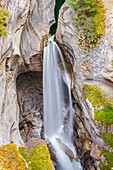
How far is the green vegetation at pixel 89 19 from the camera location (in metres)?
11.6

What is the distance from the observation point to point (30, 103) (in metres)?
15.3

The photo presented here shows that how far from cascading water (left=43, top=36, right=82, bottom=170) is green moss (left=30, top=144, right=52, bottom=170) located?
566 centimetres

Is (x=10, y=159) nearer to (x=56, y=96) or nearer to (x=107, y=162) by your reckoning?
(x=107, y=162)

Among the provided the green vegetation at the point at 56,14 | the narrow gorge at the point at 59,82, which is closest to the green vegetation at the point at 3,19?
the narrow gorge at the point at 59,82

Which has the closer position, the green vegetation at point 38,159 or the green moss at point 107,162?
the green vegetation at point 38,159

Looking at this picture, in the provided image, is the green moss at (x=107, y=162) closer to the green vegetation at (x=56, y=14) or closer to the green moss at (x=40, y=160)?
the green moss at (x=40, y=160)

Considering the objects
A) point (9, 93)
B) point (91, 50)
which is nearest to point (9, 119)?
point (9, 93)

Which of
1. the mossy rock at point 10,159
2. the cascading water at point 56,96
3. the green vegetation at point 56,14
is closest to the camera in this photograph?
the mossy rock at point 10,159

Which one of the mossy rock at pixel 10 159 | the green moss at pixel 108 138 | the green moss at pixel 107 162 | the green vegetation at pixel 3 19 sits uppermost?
the green vegetation at pixel 3 19

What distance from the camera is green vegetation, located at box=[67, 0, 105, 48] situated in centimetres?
1157

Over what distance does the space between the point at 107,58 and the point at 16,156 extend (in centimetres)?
698

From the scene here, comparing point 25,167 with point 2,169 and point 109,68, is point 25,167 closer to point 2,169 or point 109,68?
point 2,169

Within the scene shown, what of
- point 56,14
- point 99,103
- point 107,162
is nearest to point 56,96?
point 99,103

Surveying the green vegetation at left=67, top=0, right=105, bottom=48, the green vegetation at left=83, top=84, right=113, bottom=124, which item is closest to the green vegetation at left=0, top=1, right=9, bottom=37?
the green vegetation at left=67, top=0, right=105, bottom=48
